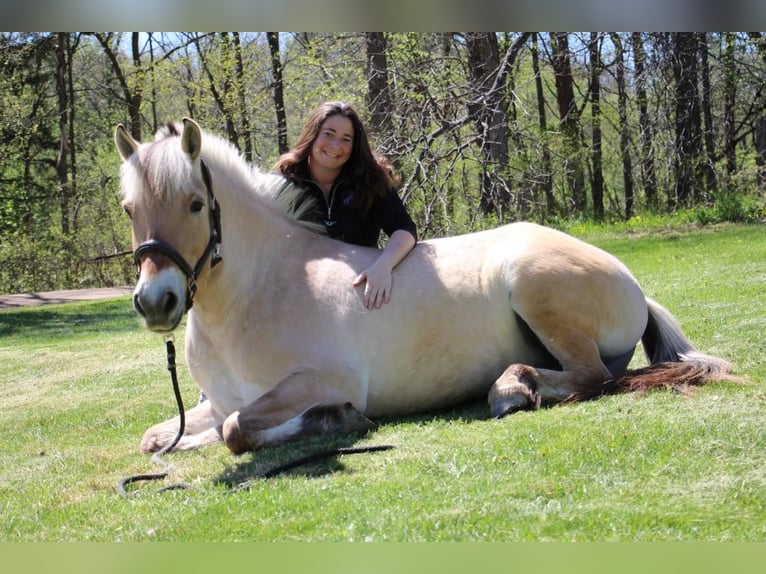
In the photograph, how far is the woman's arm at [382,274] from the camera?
4633mm

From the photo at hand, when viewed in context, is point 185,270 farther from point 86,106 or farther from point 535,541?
point 86,106

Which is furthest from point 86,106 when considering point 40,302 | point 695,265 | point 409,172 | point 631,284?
point 631,284

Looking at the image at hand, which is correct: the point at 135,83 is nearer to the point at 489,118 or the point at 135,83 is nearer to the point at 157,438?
the point at 489,118

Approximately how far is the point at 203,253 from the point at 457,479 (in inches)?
67.7

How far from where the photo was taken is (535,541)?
8.02 feet

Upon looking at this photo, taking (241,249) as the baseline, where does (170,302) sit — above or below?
below

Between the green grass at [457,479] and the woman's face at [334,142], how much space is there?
1657 mm

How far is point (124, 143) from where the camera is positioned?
Answer: 402 centimetres

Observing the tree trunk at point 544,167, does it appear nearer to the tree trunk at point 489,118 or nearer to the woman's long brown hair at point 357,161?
the tree trunk at point 489,118

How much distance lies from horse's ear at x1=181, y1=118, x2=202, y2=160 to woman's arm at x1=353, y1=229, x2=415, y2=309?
3.96 ft

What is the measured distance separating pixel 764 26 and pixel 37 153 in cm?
A: 2544

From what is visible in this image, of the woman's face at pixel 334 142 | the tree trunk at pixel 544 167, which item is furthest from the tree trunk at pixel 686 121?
the woman's face at pixel 334 142

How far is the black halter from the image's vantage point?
12.1ft

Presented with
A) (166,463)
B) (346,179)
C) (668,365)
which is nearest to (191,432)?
(166,463)
